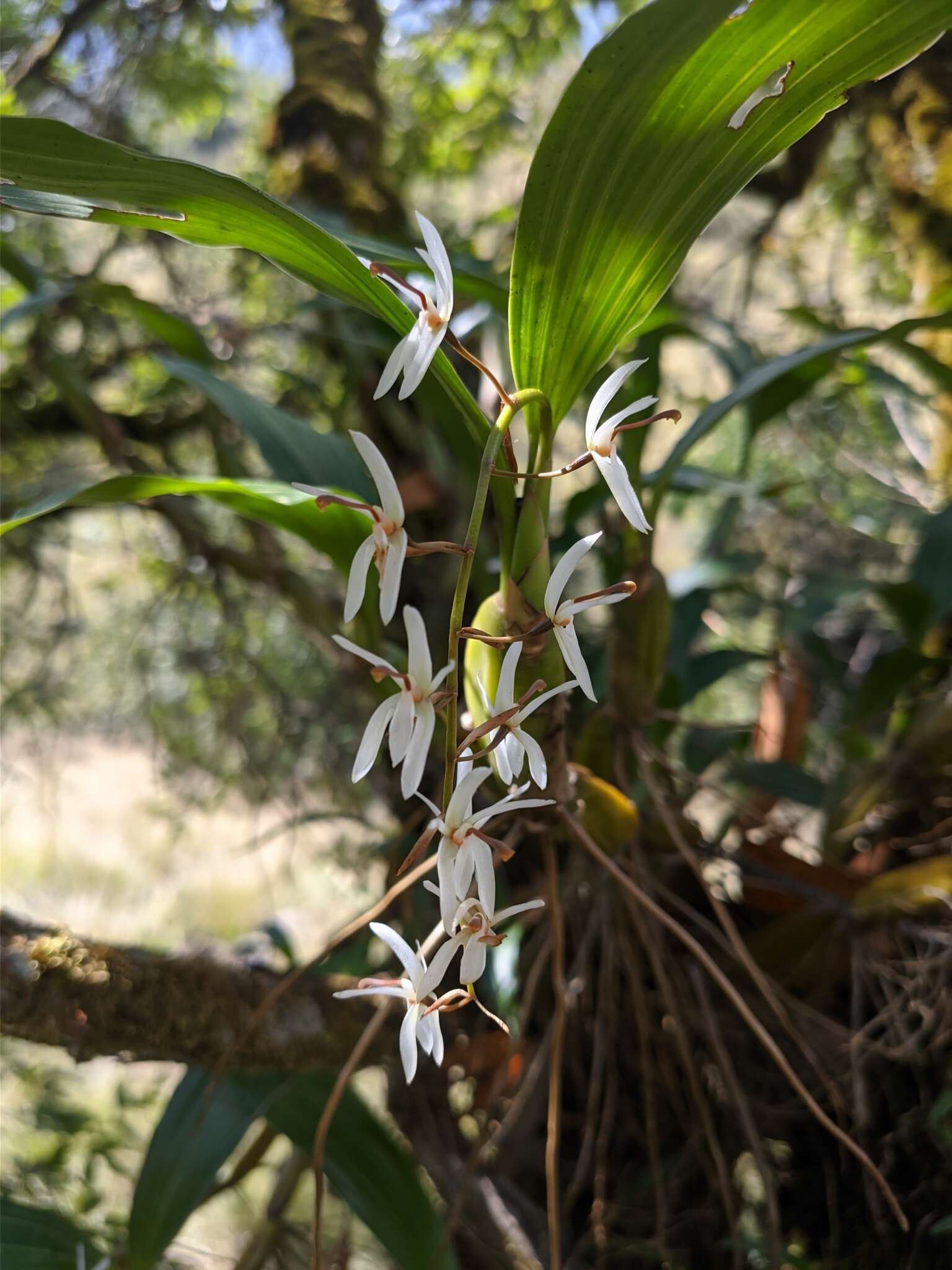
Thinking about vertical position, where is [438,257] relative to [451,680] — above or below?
above

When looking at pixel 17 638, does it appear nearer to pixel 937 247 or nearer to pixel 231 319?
pixel 231 319

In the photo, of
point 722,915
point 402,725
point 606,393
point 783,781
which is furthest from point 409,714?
point 783,781

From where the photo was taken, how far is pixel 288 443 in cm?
56

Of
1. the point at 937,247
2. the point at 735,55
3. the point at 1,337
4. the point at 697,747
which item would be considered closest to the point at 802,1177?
the point at 697,747

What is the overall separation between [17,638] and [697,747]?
3.12 feet

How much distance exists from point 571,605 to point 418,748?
61 mm

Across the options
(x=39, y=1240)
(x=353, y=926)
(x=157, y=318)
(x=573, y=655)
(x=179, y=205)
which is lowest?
(x=39, y=1240)

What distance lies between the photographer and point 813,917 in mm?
606

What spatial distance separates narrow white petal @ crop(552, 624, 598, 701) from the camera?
0.79ft

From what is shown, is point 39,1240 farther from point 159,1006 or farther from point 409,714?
point 409,714

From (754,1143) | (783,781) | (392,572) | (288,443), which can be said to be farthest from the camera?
(783,781)

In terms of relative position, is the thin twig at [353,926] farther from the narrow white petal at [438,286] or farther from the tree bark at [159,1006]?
the narrow white petal at [438,286]

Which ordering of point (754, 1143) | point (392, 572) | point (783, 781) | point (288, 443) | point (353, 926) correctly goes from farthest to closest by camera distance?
point (783, 781), point (288, 443), point (754, 1143), point (353, 926), point (392, 572)

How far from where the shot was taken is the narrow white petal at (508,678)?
0.24m
